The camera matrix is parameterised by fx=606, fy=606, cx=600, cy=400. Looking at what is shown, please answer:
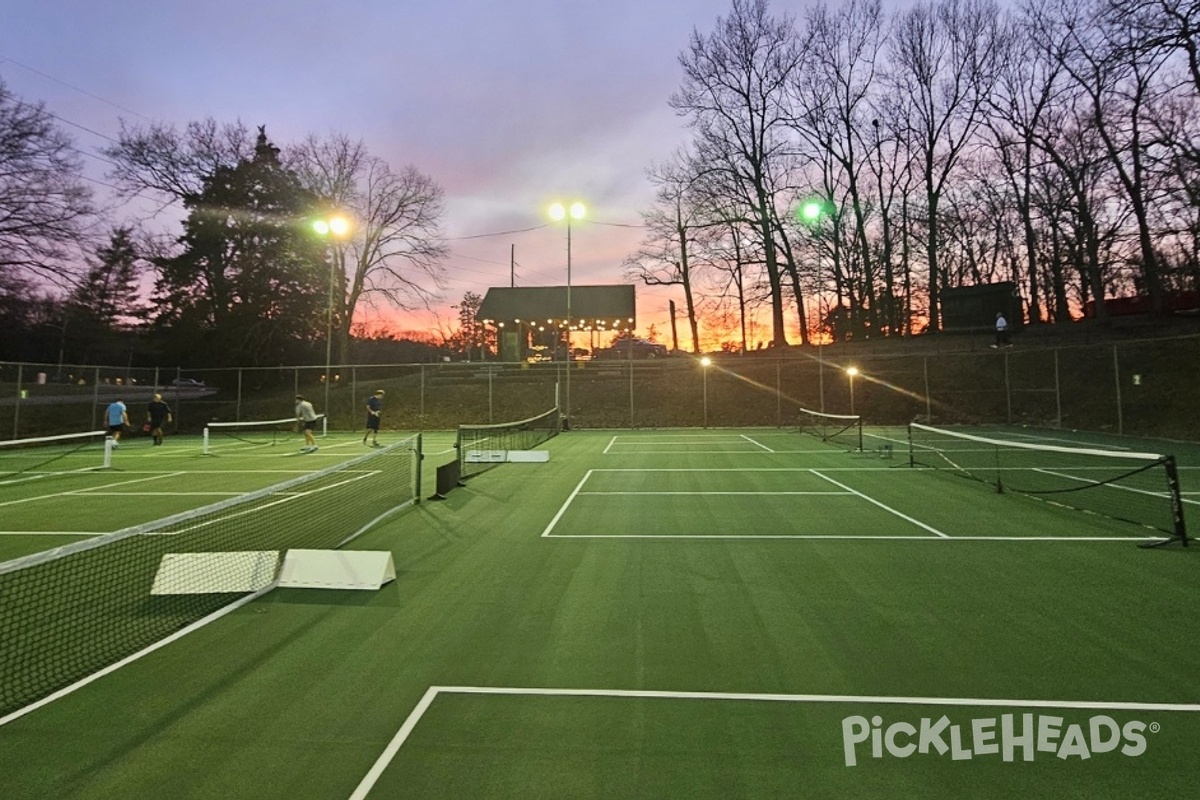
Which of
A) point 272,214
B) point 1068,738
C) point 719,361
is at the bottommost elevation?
point 1068,738

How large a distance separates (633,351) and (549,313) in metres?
7.59

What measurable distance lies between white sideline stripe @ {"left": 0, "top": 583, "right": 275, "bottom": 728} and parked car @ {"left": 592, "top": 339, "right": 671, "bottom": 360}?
42981 mm

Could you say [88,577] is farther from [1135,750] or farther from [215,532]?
[1135,750]

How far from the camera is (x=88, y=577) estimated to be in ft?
20.5

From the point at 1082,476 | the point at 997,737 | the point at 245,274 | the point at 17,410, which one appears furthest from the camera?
the point at 245,274

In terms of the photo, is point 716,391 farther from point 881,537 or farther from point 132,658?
point 132,658

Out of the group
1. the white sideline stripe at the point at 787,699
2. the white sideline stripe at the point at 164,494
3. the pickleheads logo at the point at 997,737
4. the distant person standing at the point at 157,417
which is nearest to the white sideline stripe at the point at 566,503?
the white sideline stripe at the point at 787,699

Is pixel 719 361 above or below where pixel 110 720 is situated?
above

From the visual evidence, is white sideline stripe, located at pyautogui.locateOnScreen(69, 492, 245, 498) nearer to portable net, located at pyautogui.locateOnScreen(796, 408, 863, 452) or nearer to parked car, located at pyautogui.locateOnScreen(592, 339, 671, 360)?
portable net, located at pyautogui.locateOnScreen(796, 408, 863, 452)

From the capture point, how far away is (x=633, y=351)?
163 feet

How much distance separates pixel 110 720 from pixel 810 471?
13.0 meters

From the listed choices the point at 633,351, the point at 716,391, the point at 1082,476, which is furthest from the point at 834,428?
the point at 633,351

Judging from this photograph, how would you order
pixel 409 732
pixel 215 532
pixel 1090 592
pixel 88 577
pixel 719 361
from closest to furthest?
1. pixel 409 732
2. pixel 1090 592
3. pixel 88 577
4. pixel 215 532
5. pixel 719 361

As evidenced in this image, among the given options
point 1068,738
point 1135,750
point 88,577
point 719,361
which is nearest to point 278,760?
point 1068,738
